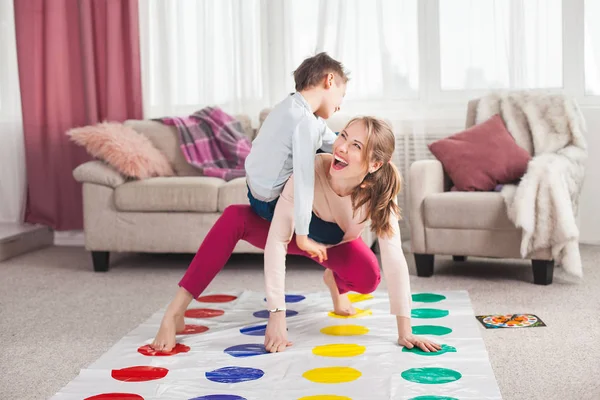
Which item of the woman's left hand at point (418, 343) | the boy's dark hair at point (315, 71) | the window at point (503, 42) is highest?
the window at point (503, 42)

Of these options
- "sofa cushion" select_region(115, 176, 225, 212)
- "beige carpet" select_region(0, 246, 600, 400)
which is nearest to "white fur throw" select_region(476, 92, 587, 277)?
"beige carpet" select_region(0, 246, 600, 400)

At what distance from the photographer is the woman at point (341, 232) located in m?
2.37

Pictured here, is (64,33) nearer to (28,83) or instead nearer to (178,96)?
(28,83)

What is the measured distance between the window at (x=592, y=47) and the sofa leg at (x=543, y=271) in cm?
157

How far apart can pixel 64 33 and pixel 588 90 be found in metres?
A: 3.30

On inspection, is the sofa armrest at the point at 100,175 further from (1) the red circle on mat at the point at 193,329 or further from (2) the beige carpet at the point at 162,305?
(1) the red circle on mat at the point at 193,329

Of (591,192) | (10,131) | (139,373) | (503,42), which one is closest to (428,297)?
(139,373)

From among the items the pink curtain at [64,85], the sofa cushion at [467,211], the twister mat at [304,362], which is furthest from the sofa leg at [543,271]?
the pink curtain at [64,85]

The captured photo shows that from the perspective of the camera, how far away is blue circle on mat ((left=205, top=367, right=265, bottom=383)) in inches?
85.7

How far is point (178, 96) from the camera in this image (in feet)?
16.1

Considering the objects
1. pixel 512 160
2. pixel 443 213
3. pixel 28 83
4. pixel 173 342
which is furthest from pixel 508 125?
pixel 28 83

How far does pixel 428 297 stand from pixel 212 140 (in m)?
1.75

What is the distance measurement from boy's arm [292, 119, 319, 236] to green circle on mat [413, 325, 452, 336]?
57 cm

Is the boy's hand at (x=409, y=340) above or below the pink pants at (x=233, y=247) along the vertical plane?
below
